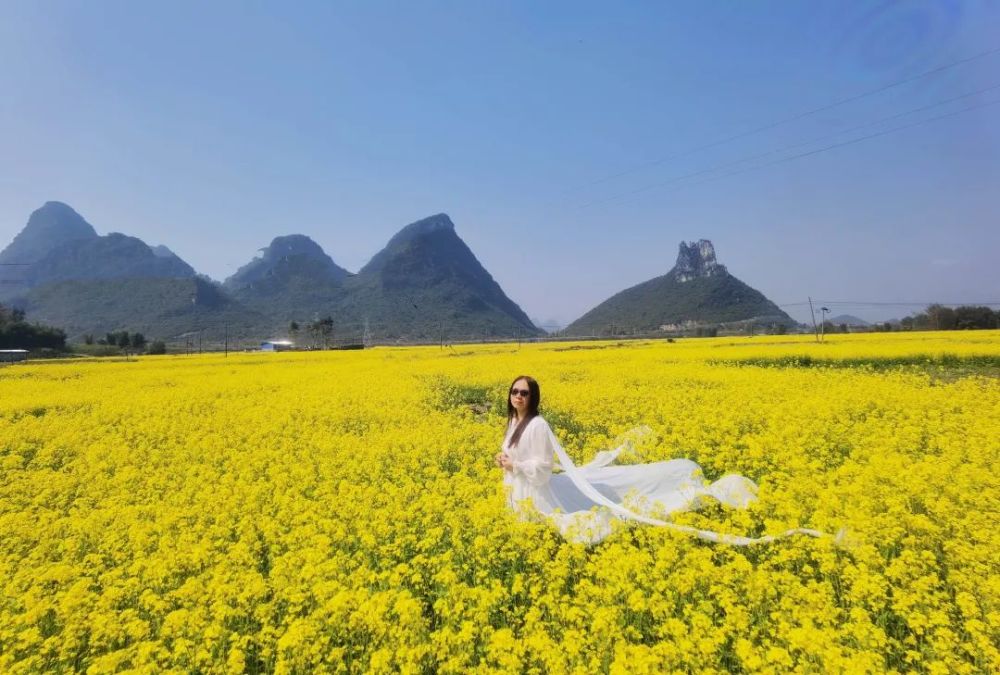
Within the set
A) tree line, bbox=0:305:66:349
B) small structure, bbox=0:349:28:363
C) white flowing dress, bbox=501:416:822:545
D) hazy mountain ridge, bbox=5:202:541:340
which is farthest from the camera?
hazy mountain ridge, bbox=5:202:541:340

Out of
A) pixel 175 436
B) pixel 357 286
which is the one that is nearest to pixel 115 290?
pixel 357 286

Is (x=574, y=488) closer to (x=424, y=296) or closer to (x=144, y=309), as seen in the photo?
(x=144, y=309)

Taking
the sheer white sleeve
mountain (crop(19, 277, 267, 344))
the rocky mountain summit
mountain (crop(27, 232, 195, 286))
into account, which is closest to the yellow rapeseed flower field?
the sheer white sleeve

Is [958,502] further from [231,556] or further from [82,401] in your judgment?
[82,401]

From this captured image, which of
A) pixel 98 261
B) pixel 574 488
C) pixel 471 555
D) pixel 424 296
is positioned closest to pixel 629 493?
Answer: pixel 574 488

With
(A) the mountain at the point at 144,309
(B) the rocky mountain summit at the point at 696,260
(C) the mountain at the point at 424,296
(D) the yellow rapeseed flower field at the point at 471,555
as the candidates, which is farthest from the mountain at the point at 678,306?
(D) the yellow rapeseed flower field at the point at 471,555

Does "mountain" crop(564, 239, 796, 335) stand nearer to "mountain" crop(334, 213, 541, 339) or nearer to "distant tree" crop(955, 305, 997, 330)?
"mountain" crop(334, 213, 541, 339)
